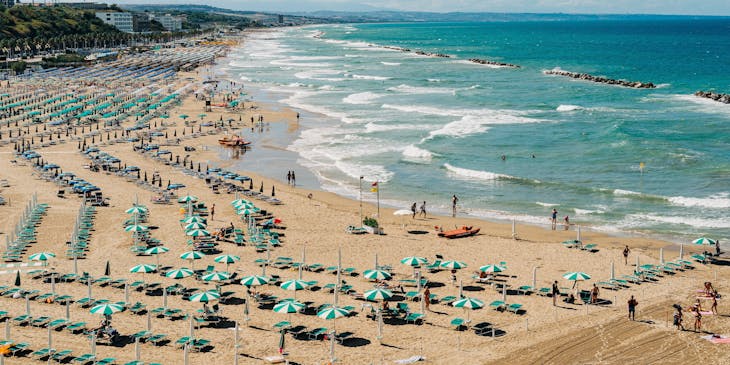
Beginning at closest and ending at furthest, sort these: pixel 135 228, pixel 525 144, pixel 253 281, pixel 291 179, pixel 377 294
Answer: pixel 377 294
pixel 253 281
pixel 135 228
pixel 291 179
pixel 525 144

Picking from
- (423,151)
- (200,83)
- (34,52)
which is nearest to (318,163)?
(423,151)

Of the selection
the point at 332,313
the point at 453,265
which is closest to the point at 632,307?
the point at 453,265

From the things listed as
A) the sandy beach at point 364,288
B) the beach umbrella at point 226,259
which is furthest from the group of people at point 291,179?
the beach umbrella at point 226,259

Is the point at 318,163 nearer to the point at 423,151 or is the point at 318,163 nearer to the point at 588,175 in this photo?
the point at 423,151

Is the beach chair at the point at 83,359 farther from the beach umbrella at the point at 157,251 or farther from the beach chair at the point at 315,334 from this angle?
the beach umbrella at the point at 157,251

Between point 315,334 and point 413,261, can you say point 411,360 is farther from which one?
point 413,261

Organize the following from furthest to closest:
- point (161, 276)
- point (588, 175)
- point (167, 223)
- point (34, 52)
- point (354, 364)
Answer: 1. point (34, 52)
2. point (588, 175)
3. point (167, 223)
4. point (161, 276)
5. point (354, 364)
